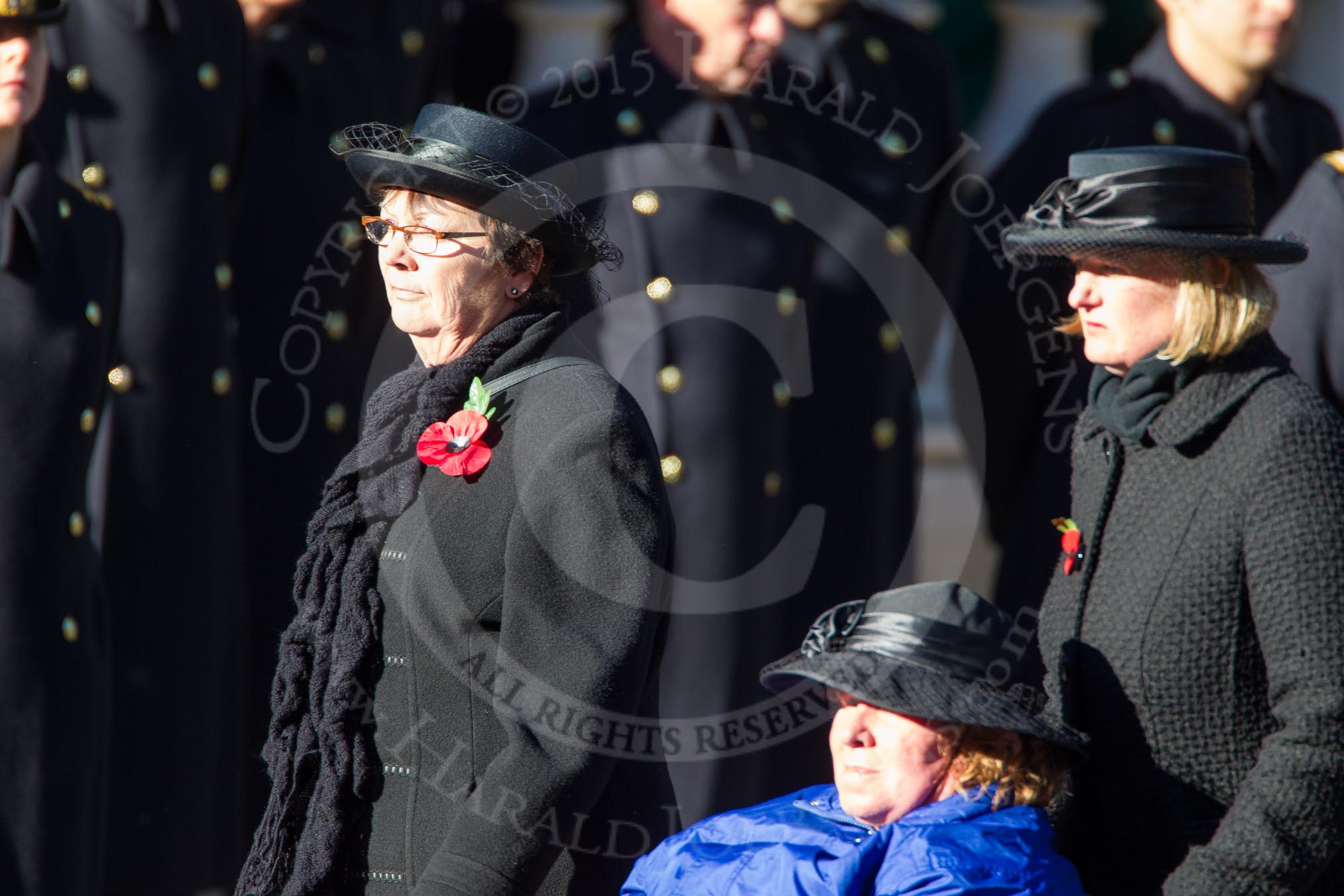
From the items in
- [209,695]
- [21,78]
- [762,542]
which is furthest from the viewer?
[762,542]

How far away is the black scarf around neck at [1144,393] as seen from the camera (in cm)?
229

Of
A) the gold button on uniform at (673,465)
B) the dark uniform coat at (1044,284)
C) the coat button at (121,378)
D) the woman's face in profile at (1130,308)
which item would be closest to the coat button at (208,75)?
the coat button at (121,378)

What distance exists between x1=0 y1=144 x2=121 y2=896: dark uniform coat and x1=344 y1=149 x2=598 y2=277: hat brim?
998 millimetres

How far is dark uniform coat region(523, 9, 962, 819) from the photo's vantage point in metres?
3.72

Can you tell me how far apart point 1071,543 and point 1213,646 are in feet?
0.87

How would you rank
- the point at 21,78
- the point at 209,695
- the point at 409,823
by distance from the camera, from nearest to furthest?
the point at 409,823
the point at 21,78
the point at 209,695

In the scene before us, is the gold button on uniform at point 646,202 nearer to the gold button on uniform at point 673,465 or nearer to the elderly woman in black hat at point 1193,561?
the gold button on uniform at point 673,465

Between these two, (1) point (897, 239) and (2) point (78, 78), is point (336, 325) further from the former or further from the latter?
(1) point (897, 239)

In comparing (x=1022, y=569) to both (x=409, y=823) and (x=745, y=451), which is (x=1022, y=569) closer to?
(x=745, y=451)

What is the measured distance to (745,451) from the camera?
12.3 ft

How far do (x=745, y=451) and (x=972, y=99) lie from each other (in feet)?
6.47

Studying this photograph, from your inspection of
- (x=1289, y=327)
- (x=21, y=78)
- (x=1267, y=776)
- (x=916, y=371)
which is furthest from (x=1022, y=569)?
(x=21, y=78)

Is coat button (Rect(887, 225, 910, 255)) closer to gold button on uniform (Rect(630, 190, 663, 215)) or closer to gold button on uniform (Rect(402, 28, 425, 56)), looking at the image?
gold button on uniform (Rect(630, 190, 663, 215))

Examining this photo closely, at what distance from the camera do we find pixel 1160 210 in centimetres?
232
